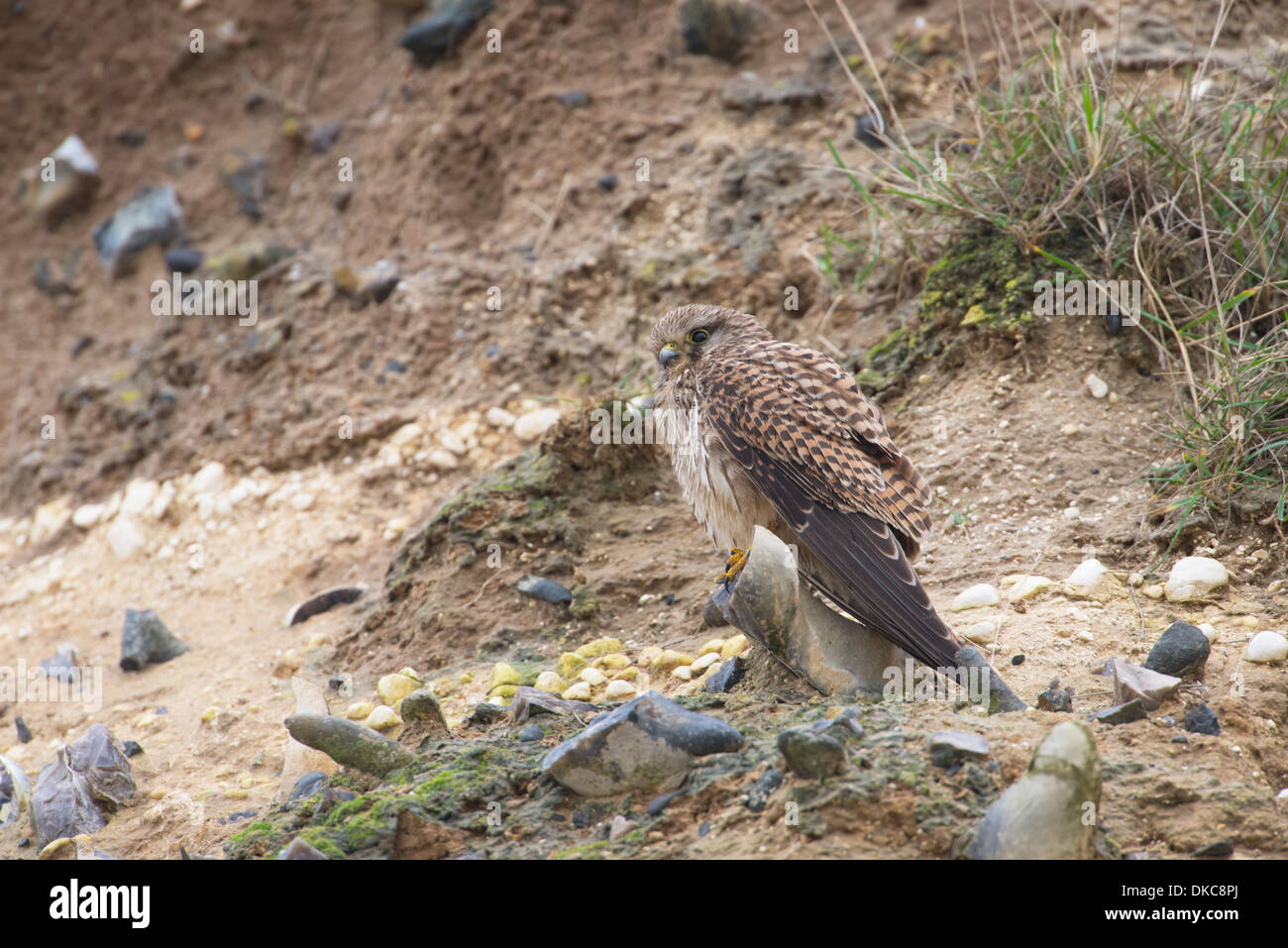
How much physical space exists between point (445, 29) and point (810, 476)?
5409 millimetres

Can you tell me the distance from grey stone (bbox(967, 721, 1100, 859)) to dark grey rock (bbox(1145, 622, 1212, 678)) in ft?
3.00

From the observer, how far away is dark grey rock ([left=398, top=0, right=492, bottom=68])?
750cm

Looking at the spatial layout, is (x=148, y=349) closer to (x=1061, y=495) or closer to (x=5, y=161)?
(x=5, y=161)

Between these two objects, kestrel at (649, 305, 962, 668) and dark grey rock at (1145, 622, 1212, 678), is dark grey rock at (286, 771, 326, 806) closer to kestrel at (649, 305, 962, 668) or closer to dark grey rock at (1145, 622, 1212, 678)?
kestrel at (649, 305, 962, 668)

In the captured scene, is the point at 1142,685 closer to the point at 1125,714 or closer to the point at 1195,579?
the point at 1125,714

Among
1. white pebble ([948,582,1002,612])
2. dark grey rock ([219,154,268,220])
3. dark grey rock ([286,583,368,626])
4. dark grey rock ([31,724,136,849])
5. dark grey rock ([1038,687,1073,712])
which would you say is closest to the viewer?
dark grey rock ([1038,687,1073,712])

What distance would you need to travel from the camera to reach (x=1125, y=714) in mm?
2811

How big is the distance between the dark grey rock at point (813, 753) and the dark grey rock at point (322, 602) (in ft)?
10.4

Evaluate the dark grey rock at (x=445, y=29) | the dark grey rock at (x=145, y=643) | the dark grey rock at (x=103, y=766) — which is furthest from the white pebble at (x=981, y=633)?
the dark grey rock at (x=445, y=29)

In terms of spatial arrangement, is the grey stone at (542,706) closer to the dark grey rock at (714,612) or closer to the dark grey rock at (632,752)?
the dark grey rock at (632,752)

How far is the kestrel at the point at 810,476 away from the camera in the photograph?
3.27 meters

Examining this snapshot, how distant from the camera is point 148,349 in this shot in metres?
7.29

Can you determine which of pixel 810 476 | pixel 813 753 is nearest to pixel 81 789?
pixel 813 753

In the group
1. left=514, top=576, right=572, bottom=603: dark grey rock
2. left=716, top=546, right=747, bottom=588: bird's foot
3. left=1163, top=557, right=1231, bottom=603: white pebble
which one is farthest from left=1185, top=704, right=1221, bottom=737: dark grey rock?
left=514, top=576, right=572, bottom=603: dark grey rock
